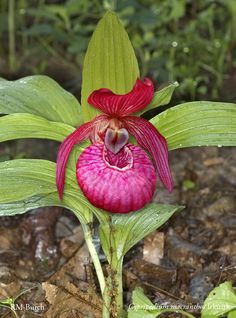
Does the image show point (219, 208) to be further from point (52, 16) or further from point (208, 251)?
point (52, 16)

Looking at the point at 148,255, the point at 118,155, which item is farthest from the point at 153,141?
the point at 148,255

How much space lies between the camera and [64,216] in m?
2.29

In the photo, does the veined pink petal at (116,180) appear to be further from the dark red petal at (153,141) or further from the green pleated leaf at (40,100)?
the green pleated leaf at (40,100)

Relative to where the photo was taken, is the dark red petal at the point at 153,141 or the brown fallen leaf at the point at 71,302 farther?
the brown fallen leaf at the point at 71,302

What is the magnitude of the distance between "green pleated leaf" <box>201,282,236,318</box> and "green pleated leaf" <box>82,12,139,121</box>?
55 centimetres

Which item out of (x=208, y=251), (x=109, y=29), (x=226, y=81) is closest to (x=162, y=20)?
(x=226, y=81)

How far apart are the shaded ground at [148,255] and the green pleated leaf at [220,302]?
1.13ft

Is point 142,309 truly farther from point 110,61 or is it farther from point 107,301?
point 110,61

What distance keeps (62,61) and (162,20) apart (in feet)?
2.21

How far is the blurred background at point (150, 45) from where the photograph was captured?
309cm

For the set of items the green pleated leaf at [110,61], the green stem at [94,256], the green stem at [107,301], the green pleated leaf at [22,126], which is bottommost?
the green stem at [107,301]

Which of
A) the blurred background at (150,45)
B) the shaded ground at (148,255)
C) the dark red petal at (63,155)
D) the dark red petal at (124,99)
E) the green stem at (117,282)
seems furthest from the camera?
the blurred background at (150,45)

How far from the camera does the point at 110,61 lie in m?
1.44

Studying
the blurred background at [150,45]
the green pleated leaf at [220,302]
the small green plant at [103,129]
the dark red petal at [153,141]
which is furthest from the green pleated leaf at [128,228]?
the blurred background at [150,45]
